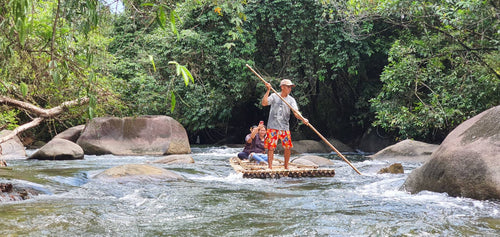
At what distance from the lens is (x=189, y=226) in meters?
4.62

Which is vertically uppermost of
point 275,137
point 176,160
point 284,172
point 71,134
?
point 71,134

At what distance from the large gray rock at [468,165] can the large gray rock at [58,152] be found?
8.32m

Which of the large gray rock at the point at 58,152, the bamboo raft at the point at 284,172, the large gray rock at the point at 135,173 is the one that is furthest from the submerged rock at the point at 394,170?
the large gray rock at the point at 58,152

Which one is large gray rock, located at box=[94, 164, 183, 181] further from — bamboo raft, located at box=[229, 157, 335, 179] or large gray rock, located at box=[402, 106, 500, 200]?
large gray rock, located at box=[402, 106, 500, 200]

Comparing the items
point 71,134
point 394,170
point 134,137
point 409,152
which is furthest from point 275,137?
point 71,134

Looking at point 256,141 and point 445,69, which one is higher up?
point 445,69

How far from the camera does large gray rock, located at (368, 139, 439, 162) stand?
40.3 ft

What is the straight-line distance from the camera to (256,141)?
10414 millimetres

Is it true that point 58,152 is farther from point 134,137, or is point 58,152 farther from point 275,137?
point 275,137

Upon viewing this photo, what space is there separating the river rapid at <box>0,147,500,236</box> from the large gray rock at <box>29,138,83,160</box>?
3660 mm

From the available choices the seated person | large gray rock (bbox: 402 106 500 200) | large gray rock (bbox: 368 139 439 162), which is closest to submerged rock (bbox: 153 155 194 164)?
the seated person

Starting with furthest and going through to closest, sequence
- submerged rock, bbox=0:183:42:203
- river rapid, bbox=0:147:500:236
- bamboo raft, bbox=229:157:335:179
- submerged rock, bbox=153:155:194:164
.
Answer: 1. submerged rock, bbox=153:155:194:164
2. bamboo raft, bbox=229:157:335:179
3. submerged rock, bbox=0:183:42:203
4. river rapid, bbox=0:147:500:236

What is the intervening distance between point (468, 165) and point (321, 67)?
1164 cm

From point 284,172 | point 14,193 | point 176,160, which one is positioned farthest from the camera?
point 176,160
